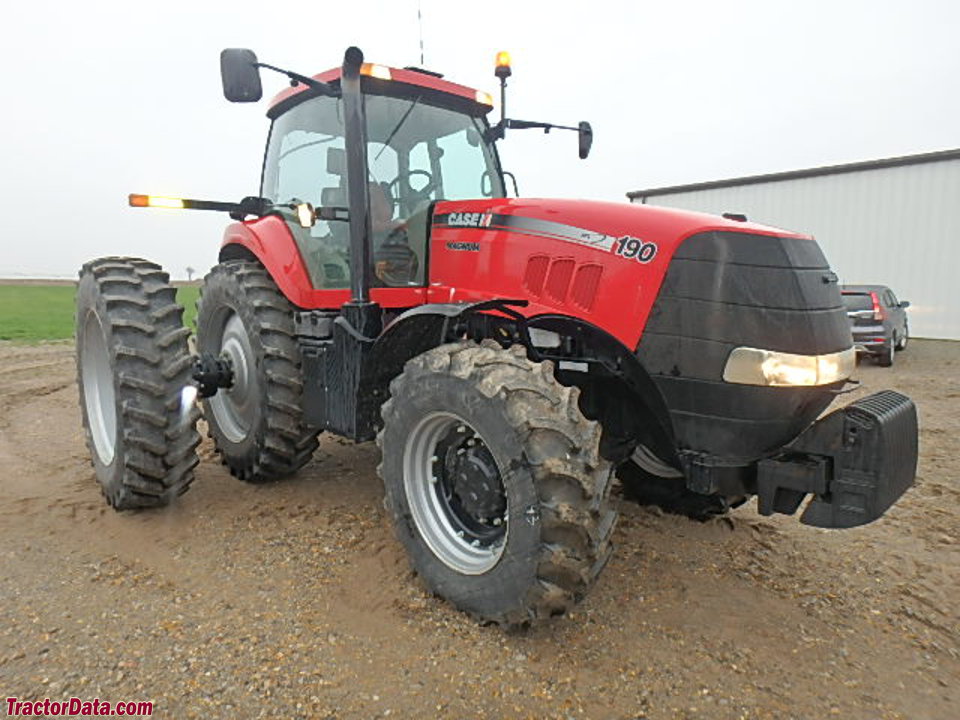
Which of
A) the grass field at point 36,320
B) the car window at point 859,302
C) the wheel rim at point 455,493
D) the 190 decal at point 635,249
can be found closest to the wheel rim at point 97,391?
the wheel rim at point 455,493

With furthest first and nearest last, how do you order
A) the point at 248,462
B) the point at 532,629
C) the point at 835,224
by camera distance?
the point at 835,224, the point at 248,462, the point at 532,629

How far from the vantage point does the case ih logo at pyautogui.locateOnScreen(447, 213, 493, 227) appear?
11.0 feet

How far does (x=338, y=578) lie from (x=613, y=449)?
1442 millimetres

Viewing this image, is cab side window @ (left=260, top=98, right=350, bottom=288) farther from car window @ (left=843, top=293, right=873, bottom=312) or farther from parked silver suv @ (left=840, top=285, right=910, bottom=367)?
car window @ (left=843, top=293, right=873, bottom=312)

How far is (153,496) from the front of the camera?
3.75 metres

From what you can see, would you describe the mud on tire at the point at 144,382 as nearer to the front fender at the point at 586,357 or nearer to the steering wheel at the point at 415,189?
the front fender at the point at 586,357

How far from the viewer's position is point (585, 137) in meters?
4.52

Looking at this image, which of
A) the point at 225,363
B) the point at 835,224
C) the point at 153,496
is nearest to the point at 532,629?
the point at 153,496

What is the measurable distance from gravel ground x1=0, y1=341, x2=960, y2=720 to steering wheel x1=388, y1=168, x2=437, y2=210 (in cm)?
186

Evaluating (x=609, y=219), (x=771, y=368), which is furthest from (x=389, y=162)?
(x=771, y=368)

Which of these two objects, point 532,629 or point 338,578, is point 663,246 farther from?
point 338,578

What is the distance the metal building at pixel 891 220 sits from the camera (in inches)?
614

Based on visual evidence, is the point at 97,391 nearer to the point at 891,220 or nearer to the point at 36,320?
the point at 891,220

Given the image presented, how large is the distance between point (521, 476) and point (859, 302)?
11.3m
